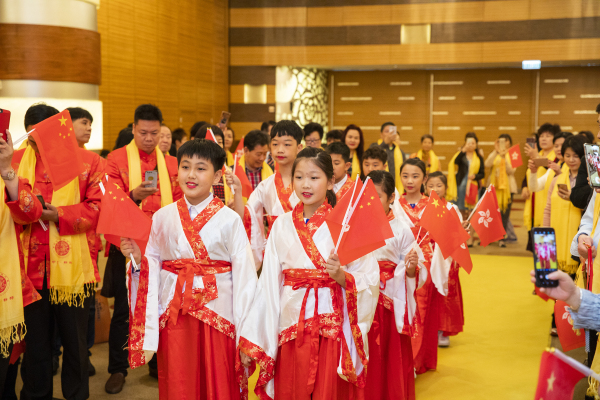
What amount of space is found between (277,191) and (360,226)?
118cm

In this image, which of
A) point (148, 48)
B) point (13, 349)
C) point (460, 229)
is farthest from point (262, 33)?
point (13, 349)

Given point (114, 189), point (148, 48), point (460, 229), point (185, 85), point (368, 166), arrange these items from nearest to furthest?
point (114, 189)
point (460, 229)
point (368, 166)
point (148, 48)
point (185, 85)

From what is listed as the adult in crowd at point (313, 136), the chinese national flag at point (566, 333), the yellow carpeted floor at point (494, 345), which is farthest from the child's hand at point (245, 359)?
the adult in crowd at point (313, 136)

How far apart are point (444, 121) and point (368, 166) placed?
886cm

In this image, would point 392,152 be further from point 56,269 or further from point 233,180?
point 56,269

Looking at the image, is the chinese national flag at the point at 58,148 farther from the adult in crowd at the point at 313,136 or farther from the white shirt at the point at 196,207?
the adult in crowd at the point at 313,136

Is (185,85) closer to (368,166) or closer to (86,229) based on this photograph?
(368,166)

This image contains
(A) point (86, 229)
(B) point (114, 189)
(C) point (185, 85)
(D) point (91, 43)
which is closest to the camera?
(B) point (114, 189)

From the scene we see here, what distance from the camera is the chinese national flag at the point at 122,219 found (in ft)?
8.22

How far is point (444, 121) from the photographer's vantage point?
1237 centimetres

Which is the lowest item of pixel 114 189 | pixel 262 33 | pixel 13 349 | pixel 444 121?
pixel 13 349

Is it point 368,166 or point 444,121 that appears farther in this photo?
point 444,121

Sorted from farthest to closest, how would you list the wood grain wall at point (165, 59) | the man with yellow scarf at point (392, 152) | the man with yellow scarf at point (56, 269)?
the wood grain wall at point (165, 59) < the man with yellow scarf at point (392, 152) < the man with yellow scarf at point (56, 269)

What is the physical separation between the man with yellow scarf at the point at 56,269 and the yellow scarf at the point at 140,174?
0.48 metres
